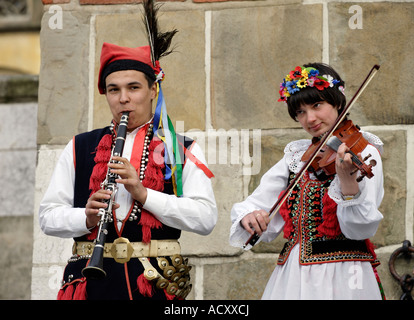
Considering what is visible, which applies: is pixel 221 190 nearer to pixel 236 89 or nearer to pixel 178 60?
pixel 236 89

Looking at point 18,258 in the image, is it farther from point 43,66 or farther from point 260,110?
point 260,110

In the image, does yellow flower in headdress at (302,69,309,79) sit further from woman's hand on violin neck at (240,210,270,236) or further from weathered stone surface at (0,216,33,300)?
weathered stone surface at (0,216,33,300)

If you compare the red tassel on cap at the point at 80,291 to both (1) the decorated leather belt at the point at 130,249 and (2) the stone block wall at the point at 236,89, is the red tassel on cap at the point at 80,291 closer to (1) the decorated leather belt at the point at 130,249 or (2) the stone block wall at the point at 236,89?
(1) the decorated leather belt at the point at 130,249

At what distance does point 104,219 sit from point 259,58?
6.24 feet

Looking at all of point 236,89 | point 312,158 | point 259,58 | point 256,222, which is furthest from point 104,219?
point 259,58

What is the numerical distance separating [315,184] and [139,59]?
3.50 feet

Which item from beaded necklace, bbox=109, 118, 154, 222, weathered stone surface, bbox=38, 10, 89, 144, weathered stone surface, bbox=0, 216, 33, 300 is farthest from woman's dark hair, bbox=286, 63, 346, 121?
weathered stone surface, bbox=0, 216, 33, 300

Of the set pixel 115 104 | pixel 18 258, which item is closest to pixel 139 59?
pixel 115 104

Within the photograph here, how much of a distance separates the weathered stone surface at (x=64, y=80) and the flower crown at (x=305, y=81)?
1737 mm

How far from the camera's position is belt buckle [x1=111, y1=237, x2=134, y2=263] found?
3783 mm

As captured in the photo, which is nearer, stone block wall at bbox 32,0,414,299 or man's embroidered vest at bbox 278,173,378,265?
man's embroidered vest at bbox 278,173,378,265

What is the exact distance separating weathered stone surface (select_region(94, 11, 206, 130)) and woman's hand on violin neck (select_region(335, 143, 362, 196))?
1.77 meters

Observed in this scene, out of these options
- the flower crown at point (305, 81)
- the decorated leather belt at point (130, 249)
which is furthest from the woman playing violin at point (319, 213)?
the decorated leather belt at point (130, 249)

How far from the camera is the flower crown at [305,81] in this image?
158 inches
